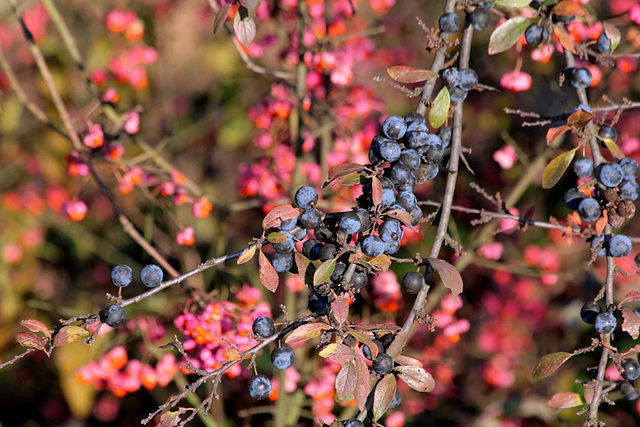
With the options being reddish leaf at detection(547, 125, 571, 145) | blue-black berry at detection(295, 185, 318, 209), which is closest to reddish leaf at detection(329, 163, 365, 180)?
blue-black berry at detection(295, 185, 318, 209)

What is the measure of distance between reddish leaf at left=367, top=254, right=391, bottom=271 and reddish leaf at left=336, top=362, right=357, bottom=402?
0.15 meters

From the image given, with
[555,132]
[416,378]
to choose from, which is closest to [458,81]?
[555,132]

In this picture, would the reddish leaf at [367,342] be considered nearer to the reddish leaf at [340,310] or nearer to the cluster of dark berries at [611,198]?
the reddish leaf at [340,310]

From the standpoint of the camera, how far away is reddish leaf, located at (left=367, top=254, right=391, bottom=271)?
976 mm

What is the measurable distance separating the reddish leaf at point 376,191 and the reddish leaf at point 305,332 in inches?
8.0

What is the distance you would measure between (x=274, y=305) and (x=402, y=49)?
1.25 metres

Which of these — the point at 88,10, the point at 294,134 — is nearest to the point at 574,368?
the point at 294,134

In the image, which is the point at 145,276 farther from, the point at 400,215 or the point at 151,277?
the point at 400,215

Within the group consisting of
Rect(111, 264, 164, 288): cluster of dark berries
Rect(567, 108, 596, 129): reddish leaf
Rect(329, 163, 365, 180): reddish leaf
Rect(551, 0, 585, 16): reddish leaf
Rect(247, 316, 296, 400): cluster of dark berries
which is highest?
Rect(551, 0, 585, 16): reddish leaf

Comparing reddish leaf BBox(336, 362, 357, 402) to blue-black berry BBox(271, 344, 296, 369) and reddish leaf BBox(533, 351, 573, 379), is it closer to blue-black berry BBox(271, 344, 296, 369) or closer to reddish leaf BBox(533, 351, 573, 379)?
blue-black berry BBox(271, 344, 296, 369)

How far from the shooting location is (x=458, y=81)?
118 cm

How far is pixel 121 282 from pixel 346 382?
1.35 ft

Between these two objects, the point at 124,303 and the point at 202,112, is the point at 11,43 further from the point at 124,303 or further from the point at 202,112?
the point at 124,303

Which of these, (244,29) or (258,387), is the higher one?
(244,29)
